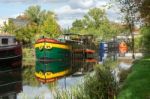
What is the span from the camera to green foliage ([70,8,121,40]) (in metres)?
102

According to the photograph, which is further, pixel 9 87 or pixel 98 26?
pixel 98 26

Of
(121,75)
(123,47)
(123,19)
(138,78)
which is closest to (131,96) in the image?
(138,78)

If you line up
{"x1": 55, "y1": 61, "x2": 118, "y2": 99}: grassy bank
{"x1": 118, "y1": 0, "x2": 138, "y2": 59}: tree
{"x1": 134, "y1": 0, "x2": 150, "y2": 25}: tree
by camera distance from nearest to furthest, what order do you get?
{"x1": 55, "y1": 61, "x2": 118, "y2": 99}: grassy bank
{"x1": 134, "y1": 0, "x2": 150, "y2": 25}: tree
{"x1": 118, "y1": 0, "x2": 138, "y2": 59}: tree

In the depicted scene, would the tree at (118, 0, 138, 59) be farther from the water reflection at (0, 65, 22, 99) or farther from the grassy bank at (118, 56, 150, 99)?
the grassy bank at (118, 56, 150, 99)

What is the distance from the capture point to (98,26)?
10588cm

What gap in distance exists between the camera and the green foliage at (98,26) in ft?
335

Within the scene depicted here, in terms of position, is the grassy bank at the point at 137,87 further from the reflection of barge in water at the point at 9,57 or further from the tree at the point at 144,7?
the reflection of barge in water at the point at 9,57

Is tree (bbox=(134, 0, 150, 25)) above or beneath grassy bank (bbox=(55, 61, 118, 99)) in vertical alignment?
above

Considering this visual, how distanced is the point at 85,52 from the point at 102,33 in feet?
138

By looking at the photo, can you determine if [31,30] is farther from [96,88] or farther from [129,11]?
[96,88]

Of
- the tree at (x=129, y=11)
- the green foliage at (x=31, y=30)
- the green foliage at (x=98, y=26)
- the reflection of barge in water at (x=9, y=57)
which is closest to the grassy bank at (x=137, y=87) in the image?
the tree at (x=129, y=11)

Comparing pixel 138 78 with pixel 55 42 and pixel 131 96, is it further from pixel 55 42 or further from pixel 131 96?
pixel 55 42

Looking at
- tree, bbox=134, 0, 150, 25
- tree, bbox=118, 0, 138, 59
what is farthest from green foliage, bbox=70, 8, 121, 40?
tree, bbox=134, 0, 150, 25

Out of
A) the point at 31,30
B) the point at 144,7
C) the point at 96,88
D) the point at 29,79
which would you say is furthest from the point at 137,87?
the point at 31,30
